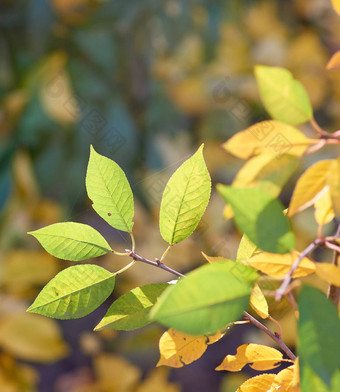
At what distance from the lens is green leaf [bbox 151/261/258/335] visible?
0.21m

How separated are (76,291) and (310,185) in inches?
5.5

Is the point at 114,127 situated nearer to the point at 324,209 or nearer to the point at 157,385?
the point at 157,385

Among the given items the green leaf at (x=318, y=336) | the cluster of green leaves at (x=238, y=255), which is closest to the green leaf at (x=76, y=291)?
the cluster of green leaves at (x=238, y=255)

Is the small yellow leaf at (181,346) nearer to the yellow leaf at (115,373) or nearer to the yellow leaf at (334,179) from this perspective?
the yellow leaf at (334,179)

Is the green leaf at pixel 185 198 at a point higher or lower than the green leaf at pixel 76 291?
higher

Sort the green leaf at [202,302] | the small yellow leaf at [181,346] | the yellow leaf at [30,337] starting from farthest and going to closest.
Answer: the yellow leaf at [30,337], the small yellow leaf at [181,346], the green leaf at [202,302]

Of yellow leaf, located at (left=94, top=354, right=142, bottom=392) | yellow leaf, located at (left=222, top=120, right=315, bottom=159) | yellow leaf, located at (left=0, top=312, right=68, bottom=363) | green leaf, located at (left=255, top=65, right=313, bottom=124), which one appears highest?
green leaf, located at (left=255, top=65, right=313, bottom=124)

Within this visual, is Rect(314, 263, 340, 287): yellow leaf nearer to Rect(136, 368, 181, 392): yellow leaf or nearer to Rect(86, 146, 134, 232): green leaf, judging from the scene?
Rect(86, 146, 134, 232): green leaf

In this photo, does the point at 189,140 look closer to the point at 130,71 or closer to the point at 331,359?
the point at 130,71

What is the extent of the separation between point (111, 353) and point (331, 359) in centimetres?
96

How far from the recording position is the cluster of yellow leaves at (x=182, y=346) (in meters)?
0.31

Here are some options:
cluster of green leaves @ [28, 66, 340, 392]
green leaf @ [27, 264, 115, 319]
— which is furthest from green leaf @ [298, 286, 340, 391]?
green leaf @ [27, 264, 115, 319]

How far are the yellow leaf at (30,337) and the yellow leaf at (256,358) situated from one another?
2.38ft

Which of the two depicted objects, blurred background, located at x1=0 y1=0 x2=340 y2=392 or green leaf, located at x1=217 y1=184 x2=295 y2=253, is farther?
blurred background, located at x1=0 y1=0 x2=340 y2=392
